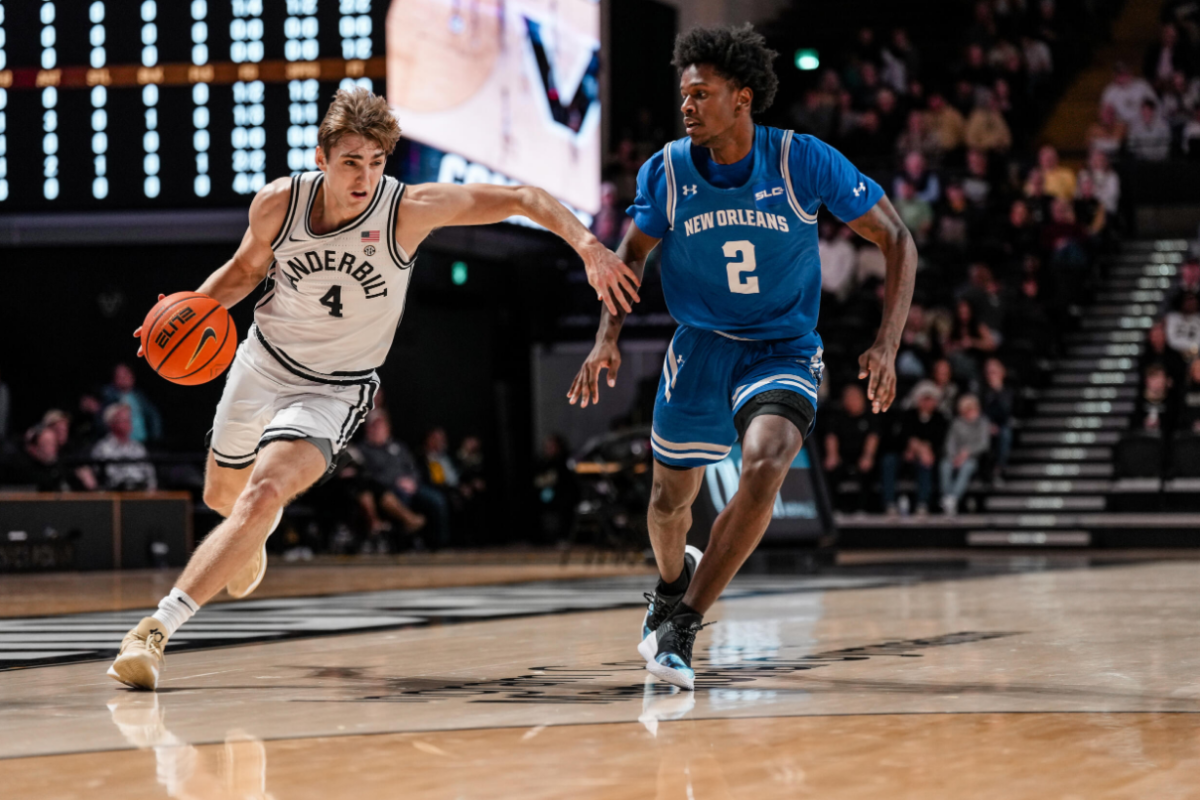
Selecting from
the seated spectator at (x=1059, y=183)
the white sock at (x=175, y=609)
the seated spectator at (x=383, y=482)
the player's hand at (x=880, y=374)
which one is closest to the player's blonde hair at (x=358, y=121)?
the white sock at (x=175, y=609)

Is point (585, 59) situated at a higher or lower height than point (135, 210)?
higher

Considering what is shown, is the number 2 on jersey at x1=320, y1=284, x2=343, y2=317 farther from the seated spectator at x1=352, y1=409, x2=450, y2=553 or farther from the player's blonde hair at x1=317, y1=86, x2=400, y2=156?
the seated spectator at x1=352, y1=409, x2=450, y2=553

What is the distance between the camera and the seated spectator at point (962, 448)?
15469 mm

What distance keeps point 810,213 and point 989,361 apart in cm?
1140

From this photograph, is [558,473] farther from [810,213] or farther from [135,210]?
[810,213]

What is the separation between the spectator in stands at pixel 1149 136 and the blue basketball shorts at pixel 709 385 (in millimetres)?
14913

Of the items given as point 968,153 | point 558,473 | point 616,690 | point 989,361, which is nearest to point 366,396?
point 616,690

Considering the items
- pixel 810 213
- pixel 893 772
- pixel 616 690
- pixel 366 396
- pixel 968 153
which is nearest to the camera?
pixel 893 772

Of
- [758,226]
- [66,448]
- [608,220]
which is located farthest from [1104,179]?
[758,226]

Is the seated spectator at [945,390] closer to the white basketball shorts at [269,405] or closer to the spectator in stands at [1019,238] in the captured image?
the spectator in stands at [1019,238]

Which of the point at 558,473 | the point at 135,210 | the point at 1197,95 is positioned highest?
the point at 1197,95

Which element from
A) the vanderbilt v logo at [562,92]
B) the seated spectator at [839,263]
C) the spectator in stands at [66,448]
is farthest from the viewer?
the seated spectator at [839,263]

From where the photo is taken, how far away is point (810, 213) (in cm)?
489

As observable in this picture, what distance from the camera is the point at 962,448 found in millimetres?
15523
